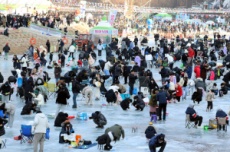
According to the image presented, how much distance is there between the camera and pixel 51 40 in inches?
2092

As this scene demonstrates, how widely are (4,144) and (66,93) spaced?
4.43m

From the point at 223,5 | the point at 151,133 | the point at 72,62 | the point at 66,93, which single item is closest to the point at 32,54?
the point at 72,62

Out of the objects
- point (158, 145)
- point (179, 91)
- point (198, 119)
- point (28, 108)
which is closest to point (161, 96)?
point (198, 119)

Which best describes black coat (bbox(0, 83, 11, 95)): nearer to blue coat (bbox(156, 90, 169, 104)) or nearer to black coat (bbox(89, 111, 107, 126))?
black coat (bbox(89, 111, 107, 126))

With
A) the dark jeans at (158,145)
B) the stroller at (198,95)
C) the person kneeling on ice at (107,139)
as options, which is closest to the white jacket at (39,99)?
the stroller at (198,95)

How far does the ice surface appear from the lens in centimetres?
2114

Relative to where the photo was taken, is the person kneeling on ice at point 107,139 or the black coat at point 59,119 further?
the black coat at point 59,119

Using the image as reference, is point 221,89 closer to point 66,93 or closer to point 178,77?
point 178,77

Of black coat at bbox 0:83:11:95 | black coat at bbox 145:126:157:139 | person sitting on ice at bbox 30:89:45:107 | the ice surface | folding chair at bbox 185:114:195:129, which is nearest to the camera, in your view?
the ice surface

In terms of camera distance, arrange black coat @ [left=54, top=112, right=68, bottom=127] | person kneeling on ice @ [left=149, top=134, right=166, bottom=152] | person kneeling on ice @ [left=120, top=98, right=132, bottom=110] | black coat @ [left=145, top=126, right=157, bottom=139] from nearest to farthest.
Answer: person kneeling on ice @ [left=149, top=134, right=166, bottom=152]
black coat @ [left=145, top=126, right=157, bottom=139]
black coat @ [left=54, top=112, right=68, bottom=127]
person kneeling on ice @ [left=120, top=98, right=132, bottom=110]

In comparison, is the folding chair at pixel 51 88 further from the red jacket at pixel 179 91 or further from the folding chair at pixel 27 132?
the folding chair at pixel 27 132

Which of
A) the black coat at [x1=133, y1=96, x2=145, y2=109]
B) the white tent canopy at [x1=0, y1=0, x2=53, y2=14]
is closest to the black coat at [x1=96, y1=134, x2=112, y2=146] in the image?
the black coat at [x1=133, y1=96, x2=145, y2=109]

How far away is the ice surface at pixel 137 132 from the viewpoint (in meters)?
21.1

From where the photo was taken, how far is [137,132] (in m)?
23.4
